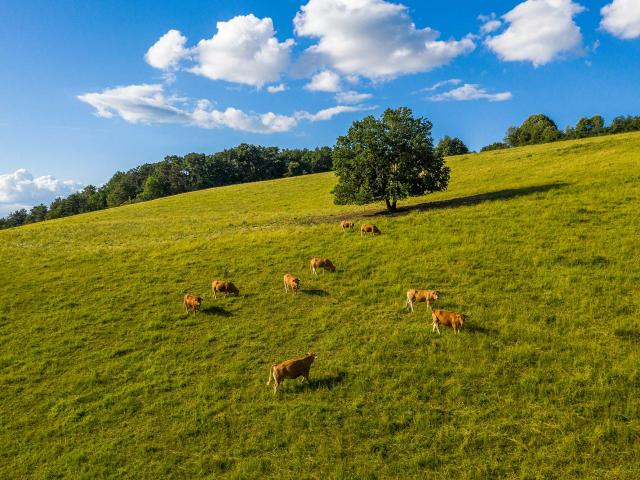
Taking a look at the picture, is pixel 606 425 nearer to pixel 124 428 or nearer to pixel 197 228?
pixel 124 428

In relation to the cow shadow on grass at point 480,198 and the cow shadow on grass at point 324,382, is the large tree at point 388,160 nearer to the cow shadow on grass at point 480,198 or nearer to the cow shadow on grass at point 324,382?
the cow shadow on grass at point 480,198

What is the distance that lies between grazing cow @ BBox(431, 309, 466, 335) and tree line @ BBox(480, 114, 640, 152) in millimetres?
109551

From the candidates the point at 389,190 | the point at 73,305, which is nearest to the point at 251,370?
the point at 73,305

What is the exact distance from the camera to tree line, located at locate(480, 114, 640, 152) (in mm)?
110312

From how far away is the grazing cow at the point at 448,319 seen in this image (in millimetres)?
15898

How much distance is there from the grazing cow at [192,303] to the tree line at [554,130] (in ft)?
364

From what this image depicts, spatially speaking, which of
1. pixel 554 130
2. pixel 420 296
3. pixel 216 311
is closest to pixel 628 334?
pixel 420 296

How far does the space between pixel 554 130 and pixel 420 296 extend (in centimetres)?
12176

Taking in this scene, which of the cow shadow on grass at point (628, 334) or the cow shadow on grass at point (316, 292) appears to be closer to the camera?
the cow shadow on grass at point (628, 334)

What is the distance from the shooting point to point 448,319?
52.7ft

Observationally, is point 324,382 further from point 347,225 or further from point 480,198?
point 480,198

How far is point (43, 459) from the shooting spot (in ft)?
39.7

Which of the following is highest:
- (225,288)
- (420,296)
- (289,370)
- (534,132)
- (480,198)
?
(534,132)

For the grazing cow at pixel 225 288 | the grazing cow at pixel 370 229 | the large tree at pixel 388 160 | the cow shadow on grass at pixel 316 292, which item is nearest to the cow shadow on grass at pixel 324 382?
the cow shadow on grass at pixel 316 292
